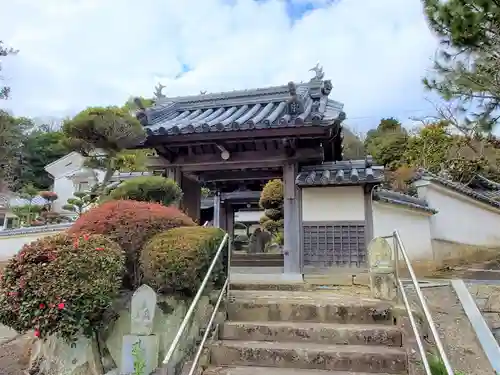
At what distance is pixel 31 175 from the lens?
34750 mm

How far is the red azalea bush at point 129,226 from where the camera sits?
15.2 feet

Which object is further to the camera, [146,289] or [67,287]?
[146,289]

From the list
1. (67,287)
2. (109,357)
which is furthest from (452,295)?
(67,287)

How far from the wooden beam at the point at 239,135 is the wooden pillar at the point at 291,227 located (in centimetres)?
88

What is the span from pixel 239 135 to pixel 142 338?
452 cm

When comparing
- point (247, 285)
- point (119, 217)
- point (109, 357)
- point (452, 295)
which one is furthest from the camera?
point (247, 285)

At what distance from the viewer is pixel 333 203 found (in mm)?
7730

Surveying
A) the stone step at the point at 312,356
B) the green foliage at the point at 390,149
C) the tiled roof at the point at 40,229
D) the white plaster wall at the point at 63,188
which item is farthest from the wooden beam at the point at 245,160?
the white plaster wall at the point at 63,188

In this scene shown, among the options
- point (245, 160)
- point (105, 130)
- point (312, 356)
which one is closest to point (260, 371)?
point (312, 356)

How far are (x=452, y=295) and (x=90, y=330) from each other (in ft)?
15.0

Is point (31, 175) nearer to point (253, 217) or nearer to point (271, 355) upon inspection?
point (253, 217)

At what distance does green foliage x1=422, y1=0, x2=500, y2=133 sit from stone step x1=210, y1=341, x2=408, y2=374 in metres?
6.18

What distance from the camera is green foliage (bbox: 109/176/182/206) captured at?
6.39 m

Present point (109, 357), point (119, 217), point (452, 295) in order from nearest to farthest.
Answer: point (109, 357) < point (119, 217) < point (452, 295)
